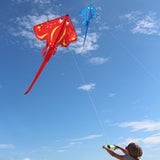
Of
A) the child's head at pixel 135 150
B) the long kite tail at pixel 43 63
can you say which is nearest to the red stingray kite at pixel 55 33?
the long kite tail at pixel 43 63

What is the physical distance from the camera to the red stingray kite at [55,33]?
1653cm

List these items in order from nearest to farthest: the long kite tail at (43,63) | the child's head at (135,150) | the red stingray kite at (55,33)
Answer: the child's head at (135,150) → the long kite tail at (43,63) → the red stingray kite at (55,33)

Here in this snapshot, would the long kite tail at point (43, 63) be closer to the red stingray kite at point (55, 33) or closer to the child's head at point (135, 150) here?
the red stingray kite at point (55, 33)

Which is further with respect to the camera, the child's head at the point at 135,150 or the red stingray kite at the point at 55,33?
the red stingray kite at the point at 55,33

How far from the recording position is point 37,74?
1570 centimetres

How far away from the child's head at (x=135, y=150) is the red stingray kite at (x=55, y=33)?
10.6 m

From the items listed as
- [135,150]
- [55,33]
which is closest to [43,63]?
[55,33]

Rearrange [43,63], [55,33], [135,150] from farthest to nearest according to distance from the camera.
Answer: [55,33], [43,63], [135,150]

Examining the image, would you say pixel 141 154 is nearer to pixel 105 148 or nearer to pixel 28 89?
pixel 105 148

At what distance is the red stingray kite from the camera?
1653 centimetres

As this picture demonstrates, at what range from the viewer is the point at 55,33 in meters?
16.8

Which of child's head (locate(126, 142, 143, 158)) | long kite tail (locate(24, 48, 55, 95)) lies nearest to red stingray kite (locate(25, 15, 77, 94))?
long kite tail (locate(24, 48, 55, 95))

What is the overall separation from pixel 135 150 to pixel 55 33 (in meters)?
11.7

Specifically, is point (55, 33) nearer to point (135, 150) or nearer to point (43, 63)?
point (43, 63)
